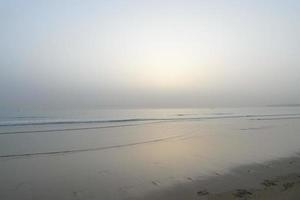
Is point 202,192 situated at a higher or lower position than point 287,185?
lower

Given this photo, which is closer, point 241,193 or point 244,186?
point 241,193

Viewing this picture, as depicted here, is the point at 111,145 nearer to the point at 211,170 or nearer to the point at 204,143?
the point at 204,143

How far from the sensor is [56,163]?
40.9 feet

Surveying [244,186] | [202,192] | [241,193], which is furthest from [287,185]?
[202,192]

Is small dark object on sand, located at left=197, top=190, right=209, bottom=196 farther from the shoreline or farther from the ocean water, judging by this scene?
the ocean water

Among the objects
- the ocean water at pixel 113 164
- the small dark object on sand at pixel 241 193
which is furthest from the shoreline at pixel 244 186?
the ocean water at pixel 113 164

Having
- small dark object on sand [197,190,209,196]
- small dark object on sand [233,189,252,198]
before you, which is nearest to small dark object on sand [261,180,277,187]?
small dark object on sand [233,189,252,198]

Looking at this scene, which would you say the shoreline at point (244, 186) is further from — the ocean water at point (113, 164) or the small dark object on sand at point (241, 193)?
the ocean water at point (113, 164)

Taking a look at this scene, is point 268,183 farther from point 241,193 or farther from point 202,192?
point 202,192

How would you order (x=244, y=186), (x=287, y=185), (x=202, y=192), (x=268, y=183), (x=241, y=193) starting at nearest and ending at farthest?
(x=241, y=193) → (x=202, y=192) → (x=287, y=185) → (x=244, y=186) → (x=268, y=183)

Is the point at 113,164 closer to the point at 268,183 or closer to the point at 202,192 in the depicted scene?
the point at 202,192

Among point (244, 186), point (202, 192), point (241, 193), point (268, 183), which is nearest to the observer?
point (241, 193)

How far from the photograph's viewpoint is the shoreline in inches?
322

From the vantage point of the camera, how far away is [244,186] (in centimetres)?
926
